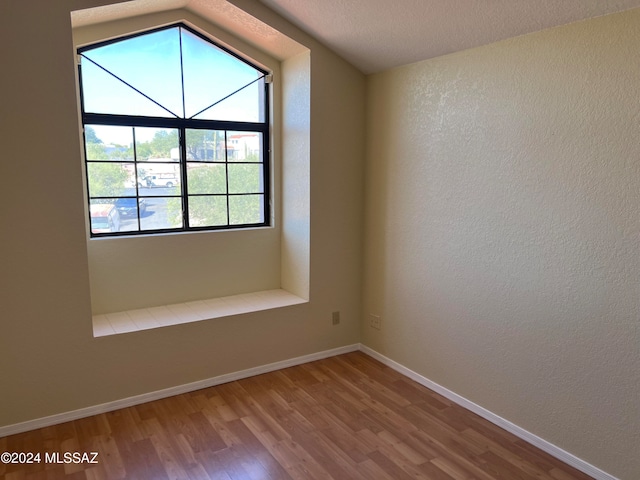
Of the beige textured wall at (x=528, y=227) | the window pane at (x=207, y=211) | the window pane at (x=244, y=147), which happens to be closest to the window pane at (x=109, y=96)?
the window pane at (x=244, y=147)

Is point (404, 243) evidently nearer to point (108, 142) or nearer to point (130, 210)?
point (130, 210)

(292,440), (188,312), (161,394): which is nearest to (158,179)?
(188,312)

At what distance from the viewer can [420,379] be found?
331 centimetres

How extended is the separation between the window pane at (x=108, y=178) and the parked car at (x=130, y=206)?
0.05 metres

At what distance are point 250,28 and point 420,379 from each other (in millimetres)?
2805

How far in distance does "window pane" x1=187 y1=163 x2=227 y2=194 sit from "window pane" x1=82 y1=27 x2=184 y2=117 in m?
0.42

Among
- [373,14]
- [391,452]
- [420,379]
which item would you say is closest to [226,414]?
[391,452]

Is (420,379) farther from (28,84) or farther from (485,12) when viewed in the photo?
(28,84)

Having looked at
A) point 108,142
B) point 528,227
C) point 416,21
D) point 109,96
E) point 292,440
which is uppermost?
point 416,21

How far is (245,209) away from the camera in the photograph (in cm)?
377

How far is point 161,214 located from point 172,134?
1.97 feet

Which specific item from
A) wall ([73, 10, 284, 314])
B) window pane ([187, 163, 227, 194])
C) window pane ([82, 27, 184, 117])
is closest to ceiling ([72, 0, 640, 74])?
wall ([73, 10, 284, 314])

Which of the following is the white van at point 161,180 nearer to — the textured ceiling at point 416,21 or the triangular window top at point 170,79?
the triangular window top at point 170,79

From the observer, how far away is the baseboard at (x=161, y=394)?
265cm
